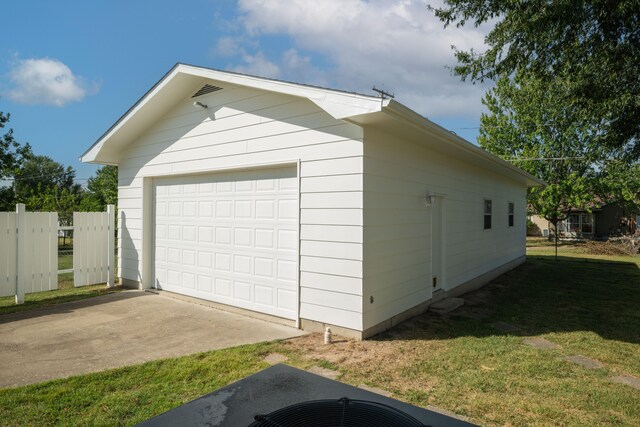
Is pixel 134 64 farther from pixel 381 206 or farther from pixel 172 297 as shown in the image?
pixel 381 206

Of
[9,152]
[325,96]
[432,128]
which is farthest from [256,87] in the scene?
[9,152]

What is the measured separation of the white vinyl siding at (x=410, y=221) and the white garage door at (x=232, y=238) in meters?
1.21

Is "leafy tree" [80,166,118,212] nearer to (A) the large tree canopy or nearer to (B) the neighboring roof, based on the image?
(B) the neighboring roof

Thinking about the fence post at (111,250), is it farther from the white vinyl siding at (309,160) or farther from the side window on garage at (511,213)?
the side window on garage at (511,213)

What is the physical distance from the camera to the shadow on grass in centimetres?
545

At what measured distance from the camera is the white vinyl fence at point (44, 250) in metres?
6.79

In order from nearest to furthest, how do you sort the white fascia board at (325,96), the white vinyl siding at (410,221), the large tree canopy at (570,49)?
the white fascia board at (325,96)
the white vinyl siding at (410,221)
the large tree canopy at (570,49)

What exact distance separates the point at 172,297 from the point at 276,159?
3.81 m

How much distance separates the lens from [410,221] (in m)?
6.07

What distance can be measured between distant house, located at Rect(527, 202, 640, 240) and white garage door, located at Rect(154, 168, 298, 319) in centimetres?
3121

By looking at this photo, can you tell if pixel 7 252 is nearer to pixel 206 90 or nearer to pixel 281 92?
pixel 206 90

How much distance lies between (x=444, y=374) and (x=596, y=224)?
1445 inches

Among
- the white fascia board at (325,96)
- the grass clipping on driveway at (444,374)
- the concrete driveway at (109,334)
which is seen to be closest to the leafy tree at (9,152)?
the concrete driveway at (109,334)

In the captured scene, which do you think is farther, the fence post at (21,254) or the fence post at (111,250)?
the fence post at (111,250)
